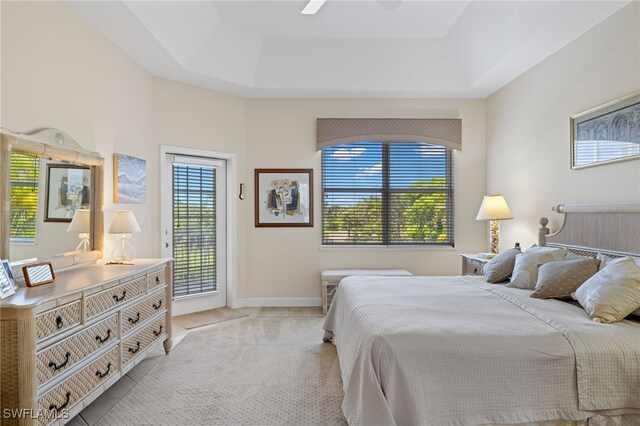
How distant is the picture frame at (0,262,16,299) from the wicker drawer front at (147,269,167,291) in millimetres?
1111

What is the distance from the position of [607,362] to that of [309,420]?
1.67m

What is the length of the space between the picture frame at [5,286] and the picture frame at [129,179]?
5.48 feet

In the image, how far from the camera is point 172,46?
369cm

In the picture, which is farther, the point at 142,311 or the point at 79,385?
the point at 142,311

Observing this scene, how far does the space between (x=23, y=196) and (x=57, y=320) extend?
93cm

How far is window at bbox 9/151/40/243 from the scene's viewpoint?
234 cm

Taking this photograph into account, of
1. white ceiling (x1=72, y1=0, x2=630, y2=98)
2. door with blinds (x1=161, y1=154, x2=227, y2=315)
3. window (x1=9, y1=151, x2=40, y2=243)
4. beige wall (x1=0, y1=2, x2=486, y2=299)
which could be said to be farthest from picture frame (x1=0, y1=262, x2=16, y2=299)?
door with blinds (x1=161, y1=154, x2=227, y2=315)

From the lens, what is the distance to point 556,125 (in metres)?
3.64

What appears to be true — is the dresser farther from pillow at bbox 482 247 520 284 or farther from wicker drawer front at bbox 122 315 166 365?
pillow at bbox 482 247 520 284

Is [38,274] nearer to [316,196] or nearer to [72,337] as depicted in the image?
[72,337]

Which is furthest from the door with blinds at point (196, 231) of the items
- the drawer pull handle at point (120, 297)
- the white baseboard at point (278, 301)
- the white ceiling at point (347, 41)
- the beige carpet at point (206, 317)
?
the drawer pull handle at point (120, 297)

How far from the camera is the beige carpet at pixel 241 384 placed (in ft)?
7.88

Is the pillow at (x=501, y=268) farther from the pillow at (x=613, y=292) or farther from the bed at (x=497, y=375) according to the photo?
the bed at (x=497, y=375)

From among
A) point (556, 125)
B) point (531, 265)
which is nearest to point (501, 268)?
point (531, 265)
